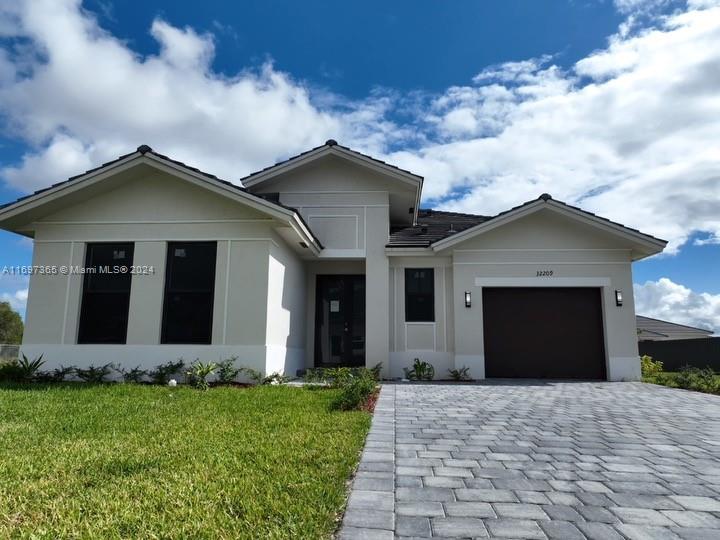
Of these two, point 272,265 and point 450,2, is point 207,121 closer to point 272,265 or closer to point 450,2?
point 272,265

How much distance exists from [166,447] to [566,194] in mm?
11227

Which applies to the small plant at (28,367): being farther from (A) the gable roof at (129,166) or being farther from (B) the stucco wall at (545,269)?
(B) the stucco wall at (545,269)

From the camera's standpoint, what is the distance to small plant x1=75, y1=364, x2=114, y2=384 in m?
8.71

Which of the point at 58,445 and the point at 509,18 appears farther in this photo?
the point at 509,18

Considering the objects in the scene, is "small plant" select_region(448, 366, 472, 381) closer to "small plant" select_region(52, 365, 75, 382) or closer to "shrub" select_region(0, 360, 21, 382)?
"small plant" select_region(52, 365, 75, 382)

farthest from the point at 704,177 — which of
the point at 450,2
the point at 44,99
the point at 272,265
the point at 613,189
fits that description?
the point at 44,99

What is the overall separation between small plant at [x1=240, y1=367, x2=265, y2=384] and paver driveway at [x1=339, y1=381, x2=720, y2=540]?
3366 millimetres

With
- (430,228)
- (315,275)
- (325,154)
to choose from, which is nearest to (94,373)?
(315,275)

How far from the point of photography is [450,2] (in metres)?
9.16

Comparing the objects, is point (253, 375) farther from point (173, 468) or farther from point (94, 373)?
point (173, 468)

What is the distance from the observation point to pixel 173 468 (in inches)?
133

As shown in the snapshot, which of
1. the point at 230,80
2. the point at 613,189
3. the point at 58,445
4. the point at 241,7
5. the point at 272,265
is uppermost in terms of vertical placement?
the point at 241,7

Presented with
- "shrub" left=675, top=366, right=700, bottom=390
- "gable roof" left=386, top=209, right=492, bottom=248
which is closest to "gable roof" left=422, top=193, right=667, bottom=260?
"gable roof" left=386, top=209, right=492, bottom=248

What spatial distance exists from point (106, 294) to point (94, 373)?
1735 millimetres
